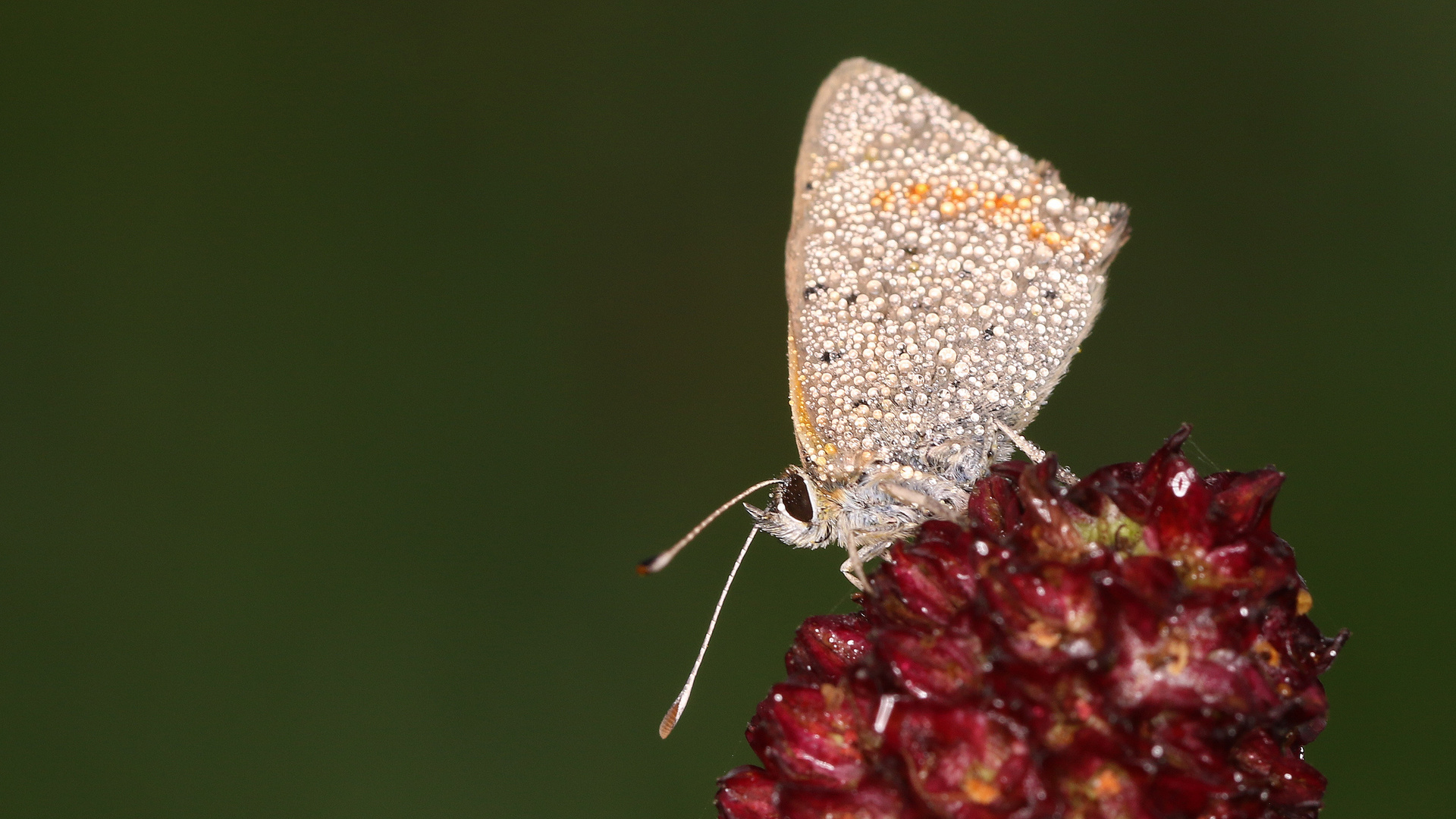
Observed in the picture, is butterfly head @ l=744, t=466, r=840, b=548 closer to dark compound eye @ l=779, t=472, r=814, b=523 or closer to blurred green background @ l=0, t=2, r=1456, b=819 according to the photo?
dark compound eye @ l=779, t=472, r=814, b=523

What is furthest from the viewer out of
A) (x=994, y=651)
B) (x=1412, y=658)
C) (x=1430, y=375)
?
(x=1430, y=375)

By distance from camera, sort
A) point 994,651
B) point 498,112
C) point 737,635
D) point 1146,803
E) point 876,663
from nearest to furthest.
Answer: point 1146,803 < point 994,651 < point 876,663 < point 737,635 < point 498,112

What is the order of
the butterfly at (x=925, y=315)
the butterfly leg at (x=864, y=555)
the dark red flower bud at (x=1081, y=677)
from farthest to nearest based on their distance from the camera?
1. the butterfly at (x=925, y=315)
2. the butterfly leg at (x=864, y=555)
3. the dark red flower bud at (x=1081, y=677)

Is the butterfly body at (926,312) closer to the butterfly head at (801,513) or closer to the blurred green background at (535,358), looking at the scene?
the butterfly head at (801,513)

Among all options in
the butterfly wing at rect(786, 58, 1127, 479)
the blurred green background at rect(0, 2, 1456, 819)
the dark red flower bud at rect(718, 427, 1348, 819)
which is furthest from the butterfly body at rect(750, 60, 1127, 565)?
the blurred green background at rect(0, 2, 1456, 819)

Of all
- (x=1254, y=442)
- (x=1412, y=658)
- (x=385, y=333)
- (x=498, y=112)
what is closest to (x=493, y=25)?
(x=498, y=112)

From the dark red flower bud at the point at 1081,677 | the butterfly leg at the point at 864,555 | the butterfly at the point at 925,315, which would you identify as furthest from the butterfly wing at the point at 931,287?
the dark red flower bud at the point at 1081,677

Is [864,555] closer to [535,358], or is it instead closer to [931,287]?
[931,287]

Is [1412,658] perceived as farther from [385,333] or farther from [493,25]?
[493,25]
